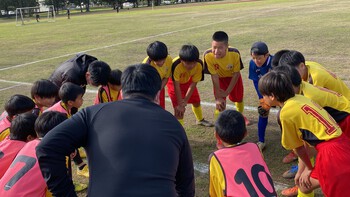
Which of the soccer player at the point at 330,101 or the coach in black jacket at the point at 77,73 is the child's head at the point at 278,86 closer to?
the soccer player at the point at 330,101

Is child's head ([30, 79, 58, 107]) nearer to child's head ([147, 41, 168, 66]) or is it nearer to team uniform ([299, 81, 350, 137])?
child's head ([147, 41, 168, 66])

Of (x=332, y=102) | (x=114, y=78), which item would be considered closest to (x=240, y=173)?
(x=332, y=102)

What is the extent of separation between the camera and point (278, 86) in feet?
9.21

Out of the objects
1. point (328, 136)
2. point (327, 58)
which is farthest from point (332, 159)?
point (327, 58)

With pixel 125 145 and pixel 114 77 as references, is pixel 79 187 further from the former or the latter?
pixel 125 145

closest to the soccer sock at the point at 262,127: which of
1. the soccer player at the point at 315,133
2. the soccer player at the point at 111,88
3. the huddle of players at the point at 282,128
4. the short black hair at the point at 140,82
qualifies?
the huddle of players at the point at 282,128

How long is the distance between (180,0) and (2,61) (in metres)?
76.6

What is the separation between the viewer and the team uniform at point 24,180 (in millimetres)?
2508

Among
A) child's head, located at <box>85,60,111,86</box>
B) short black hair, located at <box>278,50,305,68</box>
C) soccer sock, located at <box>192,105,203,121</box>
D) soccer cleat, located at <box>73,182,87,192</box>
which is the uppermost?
short black hair, located at <box>278,50,305,68</box>

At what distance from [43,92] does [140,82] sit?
229 centimetres

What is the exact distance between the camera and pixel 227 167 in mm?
2453

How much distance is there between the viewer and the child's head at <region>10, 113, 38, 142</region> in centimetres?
306

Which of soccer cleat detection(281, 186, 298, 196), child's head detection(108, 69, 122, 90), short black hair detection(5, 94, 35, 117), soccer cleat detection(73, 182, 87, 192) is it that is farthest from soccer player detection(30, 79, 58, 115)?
soccer cleat detection(281, 186, 298, 196)

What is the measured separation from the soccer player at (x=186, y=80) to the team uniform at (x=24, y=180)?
2.62 m
